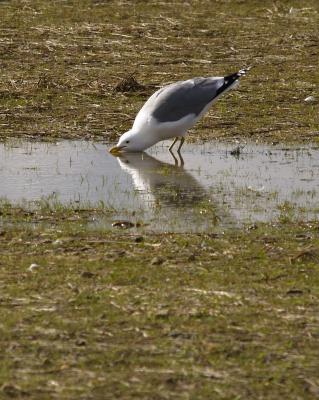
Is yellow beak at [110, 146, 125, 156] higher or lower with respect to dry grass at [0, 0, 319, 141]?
lower

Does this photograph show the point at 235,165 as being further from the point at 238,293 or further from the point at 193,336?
the point at 193,336

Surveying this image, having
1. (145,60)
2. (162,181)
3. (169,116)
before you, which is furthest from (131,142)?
(145,60)

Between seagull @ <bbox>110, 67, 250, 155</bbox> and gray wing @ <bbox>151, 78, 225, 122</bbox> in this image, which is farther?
gray wing @ <bbox>151, 78, 225, 122</bbox>

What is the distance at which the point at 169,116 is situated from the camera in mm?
12820

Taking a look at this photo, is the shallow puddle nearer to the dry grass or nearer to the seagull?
the seagull

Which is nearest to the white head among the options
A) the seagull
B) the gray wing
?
the seagull

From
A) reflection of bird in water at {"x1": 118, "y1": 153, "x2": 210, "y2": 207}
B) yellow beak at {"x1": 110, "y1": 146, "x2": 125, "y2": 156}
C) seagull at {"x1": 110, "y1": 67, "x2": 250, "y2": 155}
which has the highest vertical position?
seagull at {"x1": 110, "y1": 67, "x2": 250, "y2": 155}

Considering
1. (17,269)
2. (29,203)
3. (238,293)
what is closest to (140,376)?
(238,293)

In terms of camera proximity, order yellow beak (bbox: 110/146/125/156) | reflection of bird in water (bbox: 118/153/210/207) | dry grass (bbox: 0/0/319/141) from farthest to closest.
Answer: dry grass (bbox: 0/0/319/141) → yellow beak (bbox: 110/146/125/156) → reflection of bird in water (bbox: 118/153/210/207)

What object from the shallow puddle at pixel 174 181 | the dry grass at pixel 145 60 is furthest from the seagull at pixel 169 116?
the dry grass at pixel 145 60

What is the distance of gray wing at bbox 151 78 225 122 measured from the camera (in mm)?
12852

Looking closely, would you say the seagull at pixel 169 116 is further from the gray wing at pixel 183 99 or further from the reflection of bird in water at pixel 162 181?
the reflection of bird in water at pixel 162 181

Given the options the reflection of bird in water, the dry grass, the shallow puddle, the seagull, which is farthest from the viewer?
the dry grass

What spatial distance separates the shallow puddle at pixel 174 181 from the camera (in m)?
10.0
